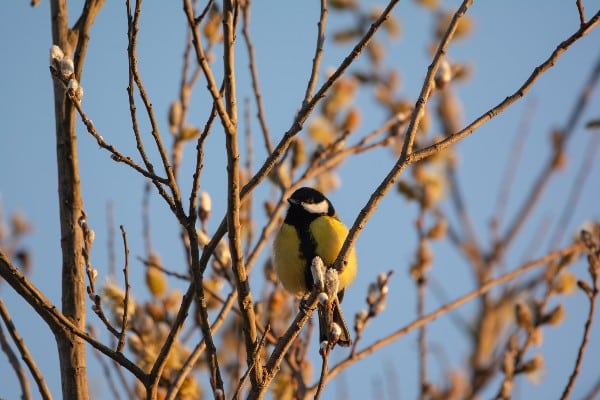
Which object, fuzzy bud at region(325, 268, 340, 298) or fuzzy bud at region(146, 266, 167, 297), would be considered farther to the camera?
fuzzy bud at region(146, 266, 167, 297)

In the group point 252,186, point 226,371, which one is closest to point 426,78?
point 252,186

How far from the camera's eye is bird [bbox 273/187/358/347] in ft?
12.0

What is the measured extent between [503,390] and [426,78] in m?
1.51

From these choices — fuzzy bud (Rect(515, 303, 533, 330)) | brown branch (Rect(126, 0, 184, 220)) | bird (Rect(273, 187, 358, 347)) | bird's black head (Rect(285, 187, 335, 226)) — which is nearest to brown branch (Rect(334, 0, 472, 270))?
brown branch (Rect(126, 0, 184, 220))

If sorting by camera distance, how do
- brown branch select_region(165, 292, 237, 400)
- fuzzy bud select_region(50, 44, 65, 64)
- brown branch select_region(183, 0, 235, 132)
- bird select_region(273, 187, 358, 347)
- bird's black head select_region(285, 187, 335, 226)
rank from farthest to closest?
1. bird's black head select_region(285, 187, 335, 226)
2. bird select_region(273, 187, 358, 347)
3. brown branch select_region(165, 292, 237, 400)
4. fuzzy bud select_region(50, 44, 65, 64)
5. brown branch select_region(183, 0, 235, 132)

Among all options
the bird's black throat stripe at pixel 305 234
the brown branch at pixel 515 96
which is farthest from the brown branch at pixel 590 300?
the bird's black throat stripe at pixel 305 234

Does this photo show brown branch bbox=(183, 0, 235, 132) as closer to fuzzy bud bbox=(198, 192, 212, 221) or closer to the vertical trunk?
the vertical trunk

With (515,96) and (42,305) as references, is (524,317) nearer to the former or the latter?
(515,96)

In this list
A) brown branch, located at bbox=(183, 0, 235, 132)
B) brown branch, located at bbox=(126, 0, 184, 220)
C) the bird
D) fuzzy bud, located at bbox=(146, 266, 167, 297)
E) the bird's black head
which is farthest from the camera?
the bird's black head

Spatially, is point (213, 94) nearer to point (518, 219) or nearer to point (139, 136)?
point (139, 136)

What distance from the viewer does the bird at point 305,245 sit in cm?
366

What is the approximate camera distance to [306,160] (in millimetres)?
3750

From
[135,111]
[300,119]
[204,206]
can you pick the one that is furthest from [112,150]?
[204,206]

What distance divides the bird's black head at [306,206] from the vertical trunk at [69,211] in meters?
1.61
